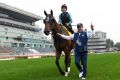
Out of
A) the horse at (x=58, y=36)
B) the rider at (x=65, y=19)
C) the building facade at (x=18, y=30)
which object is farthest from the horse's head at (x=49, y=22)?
the building facade at (x=18, y=30)

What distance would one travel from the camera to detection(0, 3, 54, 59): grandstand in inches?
3442

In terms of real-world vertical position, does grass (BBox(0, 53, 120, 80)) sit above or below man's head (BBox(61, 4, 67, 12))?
below

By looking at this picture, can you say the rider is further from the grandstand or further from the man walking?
the grandstand

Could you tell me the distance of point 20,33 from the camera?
3994 inches

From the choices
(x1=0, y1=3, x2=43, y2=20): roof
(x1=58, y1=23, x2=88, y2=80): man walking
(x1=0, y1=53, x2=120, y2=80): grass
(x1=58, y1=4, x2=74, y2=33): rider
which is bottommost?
(x1=0, y1=53, x2=120, y2=80): grass

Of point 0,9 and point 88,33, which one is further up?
point 0,9

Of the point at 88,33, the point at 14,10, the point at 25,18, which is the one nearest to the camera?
the point at 88,33

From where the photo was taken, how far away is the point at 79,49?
1028cm

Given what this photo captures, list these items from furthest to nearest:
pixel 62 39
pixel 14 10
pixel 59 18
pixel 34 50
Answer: pixel 14 10, pixel 34 50, pixel 59 18, pixel 62 39

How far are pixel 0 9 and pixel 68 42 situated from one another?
8736 centimetres

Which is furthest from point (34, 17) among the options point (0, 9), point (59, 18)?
point (59, 18)

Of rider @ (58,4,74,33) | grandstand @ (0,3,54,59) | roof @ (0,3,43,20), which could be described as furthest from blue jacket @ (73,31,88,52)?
roof @ (0,3,43,20)

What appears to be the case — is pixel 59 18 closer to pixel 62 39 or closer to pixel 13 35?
pixel 62 39

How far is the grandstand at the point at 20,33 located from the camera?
87.4 metres
